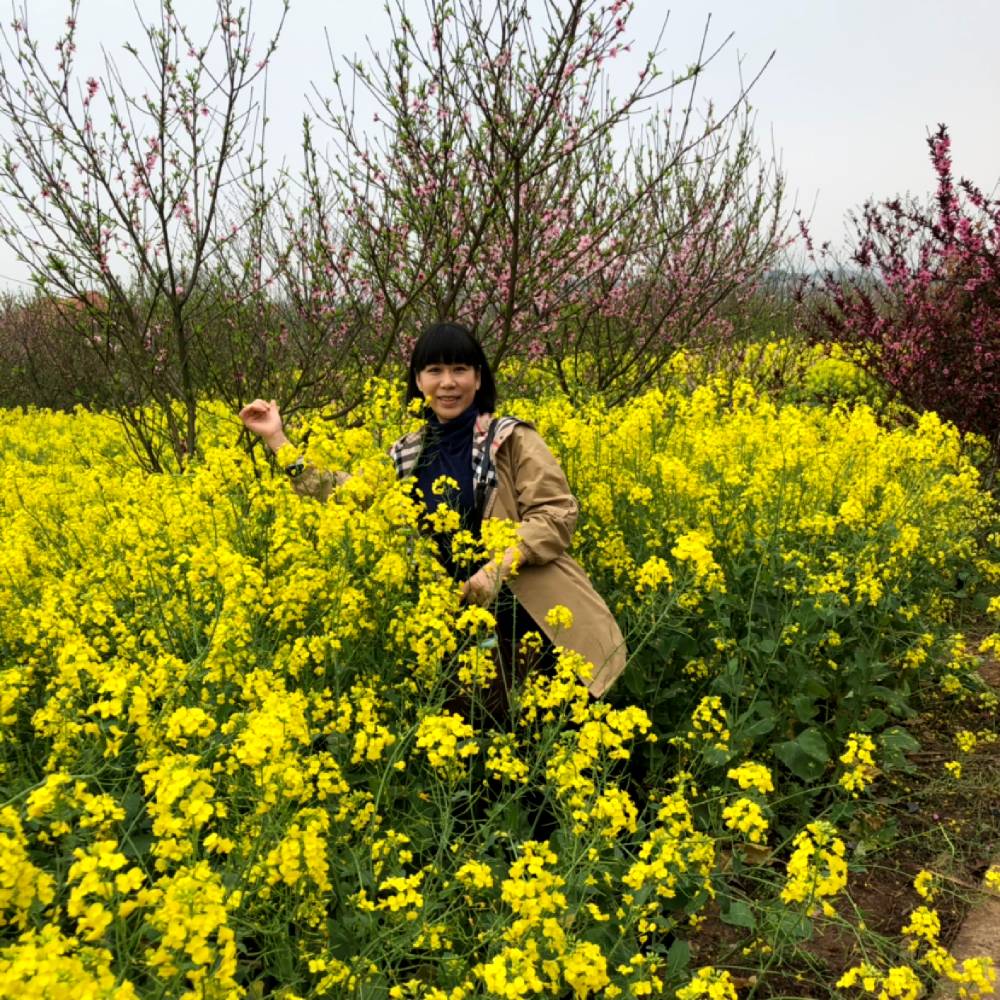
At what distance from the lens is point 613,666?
2.83m

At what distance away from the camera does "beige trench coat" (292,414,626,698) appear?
9.32 feet

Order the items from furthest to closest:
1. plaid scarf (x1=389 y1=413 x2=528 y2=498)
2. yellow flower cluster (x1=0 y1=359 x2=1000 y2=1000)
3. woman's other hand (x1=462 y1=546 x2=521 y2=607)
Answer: plaid scarf (x1=389 y1=413 x2=528 y2=498), woman's other hand (x1=462 y1=546 x2=521 y2=607), yellow flower cluster (x1=0 y1=359 x2=1000 y2=1000)

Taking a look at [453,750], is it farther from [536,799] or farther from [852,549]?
[852,549]

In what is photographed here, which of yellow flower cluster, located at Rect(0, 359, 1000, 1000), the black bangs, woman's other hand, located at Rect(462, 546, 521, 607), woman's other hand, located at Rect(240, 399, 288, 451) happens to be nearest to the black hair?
the black bangs

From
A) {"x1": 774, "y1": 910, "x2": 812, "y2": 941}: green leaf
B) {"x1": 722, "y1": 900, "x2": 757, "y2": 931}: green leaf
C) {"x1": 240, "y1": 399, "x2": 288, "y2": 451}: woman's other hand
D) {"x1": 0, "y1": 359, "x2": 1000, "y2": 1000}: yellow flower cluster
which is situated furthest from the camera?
{"x1": 240, "y1": 399, "x2": 288, "y2": 451}: woman's other hand

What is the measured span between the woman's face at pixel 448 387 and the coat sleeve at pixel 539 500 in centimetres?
25

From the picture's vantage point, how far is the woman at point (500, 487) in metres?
2.87

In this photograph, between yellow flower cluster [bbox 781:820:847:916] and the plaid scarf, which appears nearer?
yellow flower cluster [bbox 781:820:847:916]

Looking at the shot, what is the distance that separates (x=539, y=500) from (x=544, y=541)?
0.64 feet

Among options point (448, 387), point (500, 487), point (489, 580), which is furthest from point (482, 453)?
point (489, 580)

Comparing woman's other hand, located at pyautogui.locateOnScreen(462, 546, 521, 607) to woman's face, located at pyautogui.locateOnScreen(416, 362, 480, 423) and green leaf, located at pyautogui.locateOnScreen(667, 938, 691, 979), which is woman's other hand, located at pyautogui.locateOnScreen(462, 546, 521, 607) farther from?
green leaf, located at pyautogui.locateOnScreen(667, 938, 691, 979)

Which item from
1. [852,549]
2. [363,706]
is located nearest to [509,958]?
[363,706]

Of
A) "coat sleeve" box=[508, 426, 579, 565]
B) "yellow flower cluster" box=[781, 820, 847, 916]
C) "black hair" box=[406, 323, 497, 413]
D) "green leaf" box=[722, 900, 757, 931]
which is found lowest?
"green leaf" box=[722, 900, 757, 931]

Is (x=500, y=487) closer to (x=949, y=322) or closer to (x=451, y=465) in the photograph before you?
(x=451, y=465)
